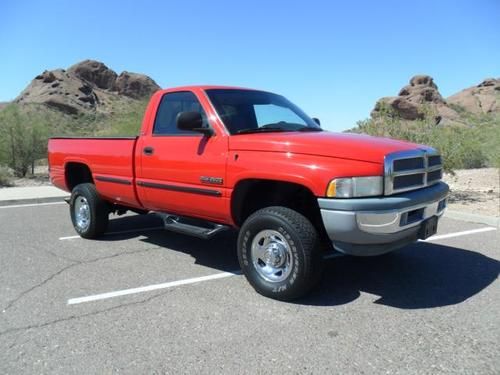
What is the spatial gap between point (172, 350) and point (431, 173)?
2.96 meters

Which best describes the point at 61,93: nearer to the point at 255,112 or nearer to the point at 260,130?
the point at 255,112

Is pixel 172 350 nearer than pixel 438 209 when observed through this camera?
Yes

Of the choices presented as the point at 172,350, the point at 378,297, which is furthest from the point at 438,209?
the point at 172,350

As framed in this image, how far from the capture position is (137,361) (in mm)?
2945

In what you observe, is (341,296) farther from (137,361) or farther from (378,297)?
(137,361)

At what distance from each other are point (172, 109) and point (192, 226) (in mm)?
1500

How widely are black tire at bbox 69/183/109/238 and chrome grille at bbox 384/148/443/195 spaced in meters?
4.19

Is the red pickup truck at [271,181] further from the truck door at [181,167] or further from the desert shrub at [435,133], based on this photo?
the desert shrub at [435,133]

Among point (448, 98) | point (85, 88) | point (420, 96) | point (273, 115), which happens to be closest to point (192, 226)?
point (273, 115)

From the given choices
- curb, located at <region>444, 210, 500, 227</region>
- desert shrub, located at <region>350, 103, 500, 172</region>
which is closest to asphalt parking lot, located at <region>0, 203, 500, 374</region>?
curb, located at <region>444, 210, 500, 227</region>

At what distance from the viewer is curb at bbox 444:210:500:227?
7.18m

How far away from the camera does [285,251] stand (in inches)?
158

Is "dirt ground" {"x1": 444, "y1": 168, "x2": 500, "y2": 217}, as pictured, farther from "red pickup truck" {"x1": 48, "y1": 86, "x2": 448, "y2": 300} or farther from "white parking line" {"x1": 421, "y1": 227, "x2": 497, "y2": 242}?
"red pickup truck" {"x1": 48, "y1": 86, "x2": 448, "y2": 300}

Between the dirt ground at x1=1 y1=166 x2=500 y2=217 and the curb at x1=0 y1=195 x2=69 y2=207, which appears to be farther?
the curb at x1=0 y1=195 x2=69 y2=207
